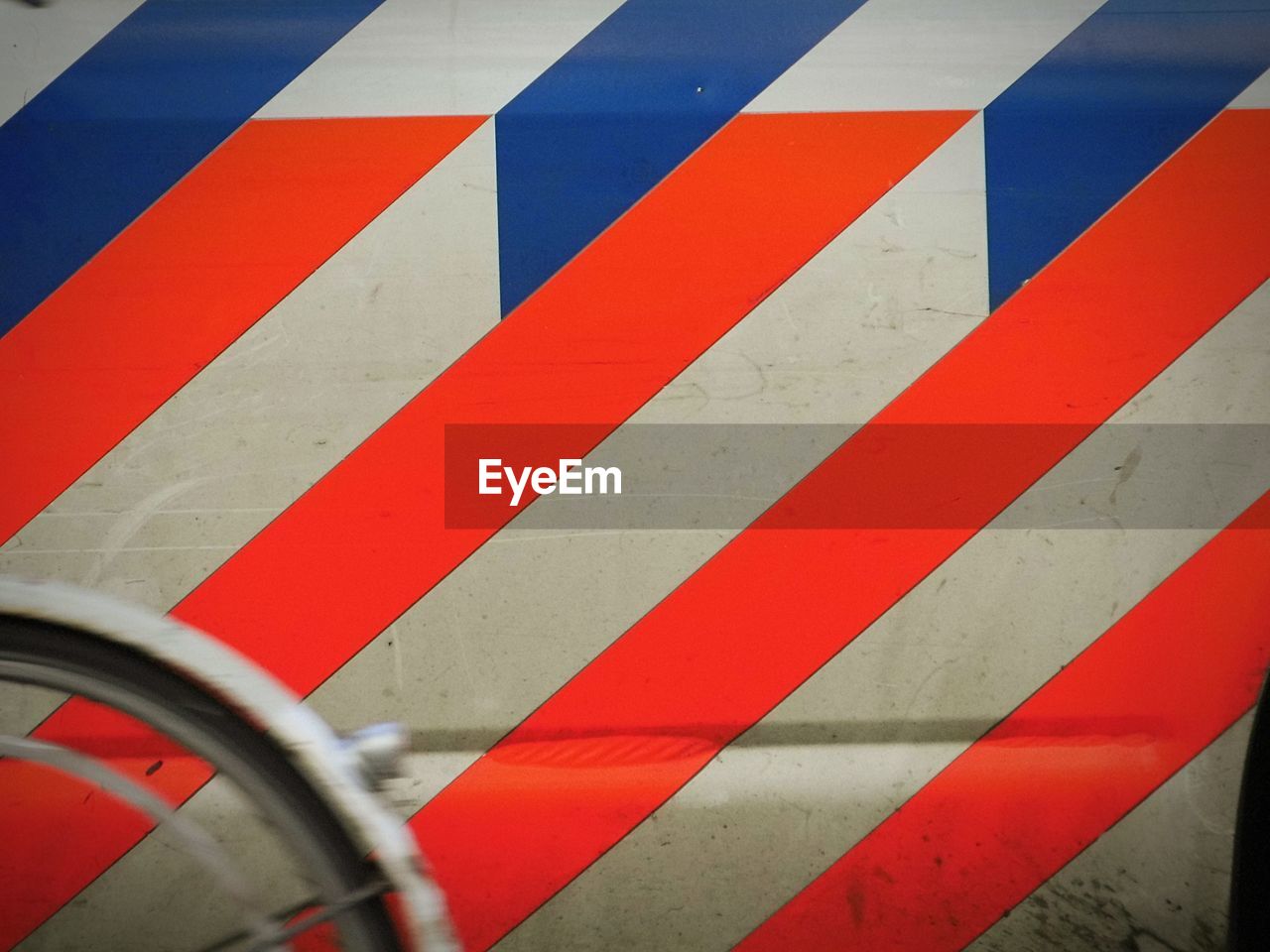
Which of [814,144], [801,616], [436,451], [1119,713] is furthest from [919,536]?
[436,451]

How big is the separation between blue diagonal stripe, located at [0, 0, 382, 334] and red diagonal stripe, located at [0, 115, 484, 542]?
0.03 meters

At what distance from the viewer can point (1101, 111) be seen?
121 centimetres

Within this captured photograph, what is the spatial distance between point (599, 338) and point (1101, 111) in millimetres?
714

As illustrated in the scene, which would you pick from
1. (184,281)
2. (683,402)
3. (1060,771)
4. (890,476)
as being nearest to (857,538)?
(890,476)

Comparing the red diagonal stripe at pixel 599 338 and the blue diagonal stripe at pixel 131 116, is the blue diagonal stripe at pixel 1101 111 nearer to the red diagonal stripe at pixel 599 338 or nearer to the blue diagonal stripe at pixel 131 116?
the red diagonal stripe at pixel 599 338

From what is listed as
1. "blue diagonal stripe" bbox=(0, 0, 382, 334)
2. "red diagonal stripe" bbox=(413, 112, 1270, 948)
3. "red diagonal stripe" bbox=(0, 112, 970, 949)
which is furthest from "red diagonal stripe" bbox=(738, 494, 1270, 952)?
"blue diagonal stripe" bbox=(0, 0, 382, 334)

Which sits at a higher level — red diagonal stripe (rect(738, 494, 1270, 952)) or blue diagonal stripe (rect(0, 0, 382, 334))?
blue diagonal stripe (rect(0, 0, 382, 334))

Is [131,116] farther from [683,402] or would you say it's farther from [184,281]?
[683,402]

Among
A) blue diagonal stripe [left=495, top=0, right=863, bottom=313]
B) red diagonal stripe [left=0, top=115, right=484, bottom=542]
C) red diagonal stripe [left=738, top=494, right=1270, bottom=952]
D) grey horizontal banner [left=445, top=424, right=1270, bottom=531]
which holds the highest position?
blue diagonal stripe [left=495, top=0, right=863, bottom=313]

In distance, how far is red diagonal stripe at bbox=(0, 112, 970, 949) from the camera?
122 cm

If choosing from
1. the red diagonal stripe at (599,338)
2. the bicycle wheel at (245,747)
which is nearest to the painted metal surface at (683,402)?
the red diagonal stripe at (599,338)

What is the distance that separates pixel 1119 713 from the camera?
1.26 m

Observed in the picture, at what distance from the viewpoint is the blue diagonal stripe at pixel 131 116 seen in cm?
119

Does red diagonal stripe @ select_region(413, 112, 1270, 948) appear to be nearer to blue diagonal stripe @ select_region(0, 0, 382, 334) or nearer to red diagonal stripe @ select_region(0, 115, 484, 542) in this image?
red diagonal stripe @ select_region(0, 115, 484, 542)
